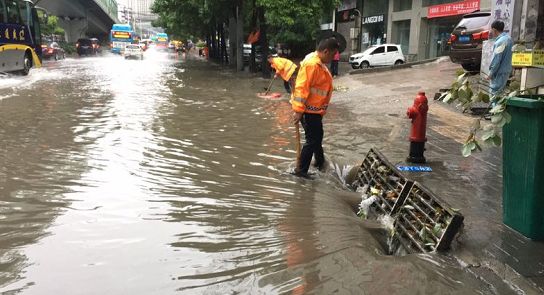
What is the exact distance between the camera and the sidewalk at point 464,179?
142 inches

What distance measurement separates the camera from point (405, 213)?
14.6ft

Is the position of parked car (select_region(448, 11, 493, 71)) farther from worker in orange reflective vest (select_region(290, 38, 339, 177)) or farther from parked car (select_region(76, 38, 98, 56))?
parked car (select_region(76, 38, 98, 56))

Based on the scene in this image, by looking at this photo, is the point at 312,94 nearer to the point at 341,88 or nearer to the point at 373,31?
the point at 341,88

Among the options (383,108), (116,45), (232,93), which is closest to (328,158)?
(383,108)

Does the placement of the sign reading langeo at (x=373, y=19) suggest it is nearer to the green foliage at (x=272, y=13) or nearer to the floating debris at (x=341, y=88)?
the green foliage at (x=272, y=13)

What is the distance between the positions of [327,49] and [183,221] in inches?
101

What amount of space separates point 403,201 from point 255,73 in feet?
75.2

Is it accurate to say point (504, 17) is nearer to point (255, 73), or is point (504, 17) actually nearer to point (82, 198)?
point (82, 198)

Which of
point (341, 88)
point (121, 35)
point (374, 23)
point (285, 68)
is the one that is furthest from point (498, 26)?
point (121, 35)

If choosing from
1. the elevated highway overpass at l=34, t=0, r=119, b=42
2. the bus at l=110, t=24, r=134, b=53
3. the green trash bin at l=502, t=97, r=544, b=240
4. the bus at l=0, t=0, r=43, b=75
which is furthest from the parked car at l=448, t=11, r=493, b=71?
the bus at l=110, t=24, r=134, b=53

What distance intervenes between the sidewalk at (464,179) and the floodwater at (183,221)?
27 centimetres

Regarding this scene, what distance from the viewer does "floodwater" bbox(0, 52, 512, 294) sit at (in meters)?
3.42

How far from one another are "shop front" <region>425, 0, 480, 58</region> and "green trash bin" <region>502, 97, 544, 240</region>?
887 inches

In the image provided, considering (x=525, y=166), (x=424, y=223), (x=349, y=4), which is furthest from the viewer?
(x=349, y=4)
